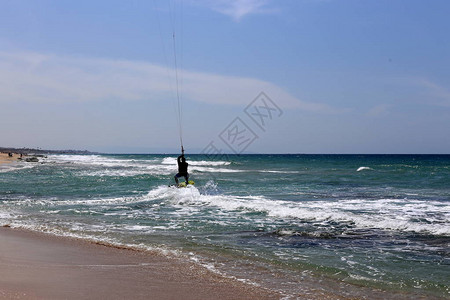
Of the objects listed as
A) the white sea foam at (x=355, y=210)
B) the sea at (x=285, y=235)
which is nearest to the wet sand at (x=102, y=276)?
the sea at (x=285, y=235)

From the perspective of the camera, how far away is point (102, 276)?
266 inches

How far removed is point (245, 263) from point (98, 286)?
2.79m

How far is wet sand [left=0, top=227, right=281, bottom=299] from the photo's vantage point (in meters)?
5.87

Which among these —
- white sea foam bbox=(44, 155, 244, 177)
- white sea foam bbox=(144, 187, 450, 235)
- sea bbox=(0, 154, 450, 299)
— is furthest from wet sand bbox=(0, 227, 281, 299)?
white sea foam bbox=(44, 155, 244, 177)

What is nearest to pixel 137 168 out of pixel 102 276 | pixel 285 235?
pixel 285 235

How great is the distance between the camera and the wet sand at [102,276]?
5871 mm

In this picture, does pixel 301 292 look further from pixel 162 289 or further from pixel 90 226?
pixel 90 226

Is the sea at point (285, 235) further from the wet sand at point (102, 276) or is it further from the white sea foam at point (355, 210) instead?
the wet sand at point (102, 276)

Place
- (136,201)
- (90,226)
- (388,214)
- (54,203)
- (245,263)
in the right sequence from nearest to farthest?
(245,263)
(90,226)
(388,214)
(54,203)
(136,201)

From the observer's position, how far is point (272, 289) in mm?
6352

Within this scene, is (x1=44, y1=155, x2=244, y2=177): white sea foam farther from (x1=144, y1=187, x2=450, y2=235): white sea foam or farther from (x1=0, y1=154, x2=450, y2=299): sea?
(x1=0, y1=154, x2=450, y2=299): sea

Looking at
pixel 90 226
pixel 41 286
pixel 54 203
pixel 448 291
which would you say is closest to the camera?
pixel 41 286

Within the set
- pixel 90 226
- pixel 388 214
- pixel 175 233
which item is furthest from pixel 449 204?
pixel 90 226

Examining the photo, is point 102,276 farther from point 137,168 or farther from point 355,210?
point 137,168
